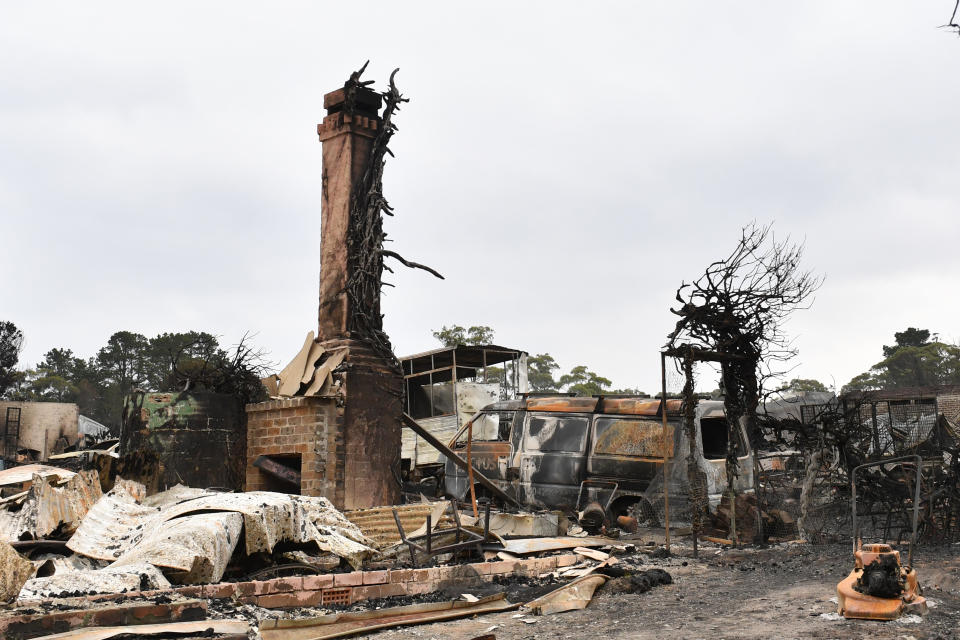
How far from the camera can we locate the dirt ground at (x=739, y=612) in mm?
5363

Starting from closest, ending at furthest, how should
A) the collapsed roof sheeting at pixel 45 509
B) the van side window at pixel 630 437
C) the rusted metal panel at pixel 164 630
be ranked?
the rusted metal panel at pixel 164 630, the collapsed roof sheeting at pixel 45 509, the van side window at pixel 630 437

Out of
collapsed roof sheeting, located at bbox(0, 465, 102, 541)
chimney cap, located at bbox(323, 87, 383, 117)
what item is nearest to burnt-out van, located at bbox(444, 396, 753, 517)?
chimney cap, located at bbox(323, 87, 383, 117)

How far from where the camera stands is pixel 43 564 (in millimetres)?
6770

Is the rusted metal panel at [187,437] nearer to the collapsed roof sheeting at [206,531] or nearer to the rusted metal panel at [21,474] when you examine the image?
the rusted metal panel at [21,474]

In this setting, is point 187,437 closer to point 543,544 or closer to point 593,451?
point 543,544

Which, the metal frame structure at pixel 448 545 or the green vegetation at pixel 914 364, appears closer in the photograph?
the metal frame structure at pixel 448 545

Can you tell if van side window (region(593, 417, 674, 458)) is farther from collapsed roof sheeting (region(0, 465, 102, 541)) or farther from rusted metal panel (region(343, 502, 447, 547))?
collapsed roof sheeting (region(0, 465, 102, 541))

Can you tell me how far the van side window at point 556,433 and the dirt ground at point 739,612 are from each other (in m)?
4.58

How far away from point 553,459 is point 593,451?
65cm

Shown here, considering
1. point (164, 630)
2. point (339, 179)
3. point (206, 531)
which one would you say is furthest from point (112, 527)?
point (339, 179)

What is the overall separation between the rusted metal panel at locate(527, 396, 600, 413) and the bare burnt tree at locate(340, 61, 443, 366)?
337 cm

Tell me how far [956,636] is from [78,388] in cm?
5341

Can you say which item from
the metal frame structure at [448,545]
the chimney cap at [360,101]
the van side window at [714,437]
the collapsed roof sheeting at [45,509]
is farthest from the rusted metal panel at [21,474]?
the van side window at [714,437]

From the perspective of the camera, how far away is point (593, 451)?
13.0m
